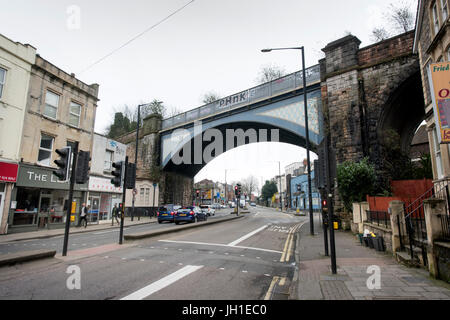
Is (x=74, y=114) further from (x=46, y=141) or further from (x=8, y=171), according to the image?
(x=8, y=171)

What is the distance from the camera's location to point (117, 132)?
49.3 m

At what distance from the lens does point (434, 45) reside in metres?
9.94

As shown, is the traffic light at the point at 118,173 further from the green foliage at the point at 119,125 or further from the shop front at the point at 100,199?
the green foliage at the point at 119,125

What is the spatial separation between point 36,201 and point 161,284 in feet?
54.1

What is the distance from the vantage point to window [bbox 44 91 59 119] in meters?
18.1

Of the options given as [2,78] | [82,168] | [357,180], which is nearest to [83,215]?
[2,78]

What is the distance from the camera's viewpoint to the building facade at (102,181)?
2175 cm

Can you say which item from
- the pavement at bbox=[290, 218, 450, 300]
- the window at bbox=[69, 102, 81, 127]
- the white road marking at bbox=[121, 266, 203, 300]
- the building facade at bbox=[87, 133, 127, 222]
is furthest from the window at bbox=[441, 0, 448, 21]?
the building facade at bbox=[87, 133, 127, 222]

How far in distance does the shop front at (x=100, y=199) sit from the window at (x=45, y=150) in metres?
3.82

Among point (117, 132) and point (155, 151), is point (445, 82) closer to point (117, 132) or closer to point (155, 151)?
point (155, 151)

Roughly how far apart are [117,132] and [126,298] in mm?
49745

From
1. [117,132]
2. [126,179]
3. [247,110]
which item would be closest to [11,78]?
[126,179]

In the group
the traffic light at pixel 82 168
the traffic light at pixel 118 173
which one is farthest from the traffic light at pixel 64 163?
the traffic light at pixel 118 173

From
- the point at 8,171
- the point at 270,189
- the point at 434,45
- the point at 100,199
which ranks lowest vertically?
the point at 100,199
